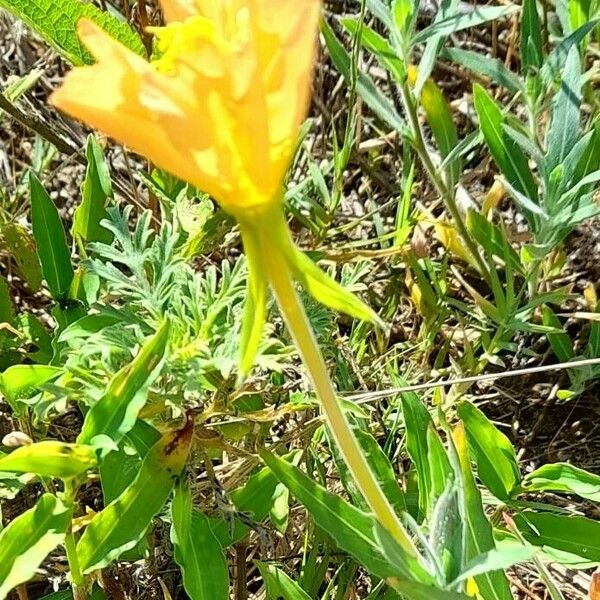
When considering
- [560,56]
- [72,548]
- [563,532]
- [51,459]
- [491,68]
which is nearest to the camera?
[51,459]

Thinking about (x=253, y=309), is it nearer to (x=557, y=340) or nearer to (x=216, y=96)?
(x=216, y=96)

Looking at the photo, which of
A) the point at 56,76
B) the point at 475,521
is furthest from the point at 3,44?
the point at 475,521

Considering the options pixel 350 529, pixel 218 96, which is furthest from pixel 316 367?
pixel 350 529

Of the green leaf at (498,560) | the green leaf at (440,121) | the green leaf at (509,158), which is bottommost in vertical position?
the green leaf at (498,560)

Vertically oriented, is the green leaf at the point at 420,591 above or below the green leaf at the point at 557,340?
below

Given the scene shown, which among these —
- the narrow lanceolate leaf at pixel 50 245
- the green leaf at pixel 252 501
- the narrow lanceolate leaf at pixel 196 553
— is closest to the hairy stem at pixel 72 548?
the narrow lanceolate leaf at pixel 196 553

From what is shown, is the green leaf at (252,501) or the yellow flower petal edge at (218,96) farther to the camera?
the green leaf at (252,501)

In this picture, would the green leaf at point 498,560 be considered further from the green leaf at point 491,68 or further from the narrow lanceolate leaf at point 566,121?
the green leaf at point 491,68
